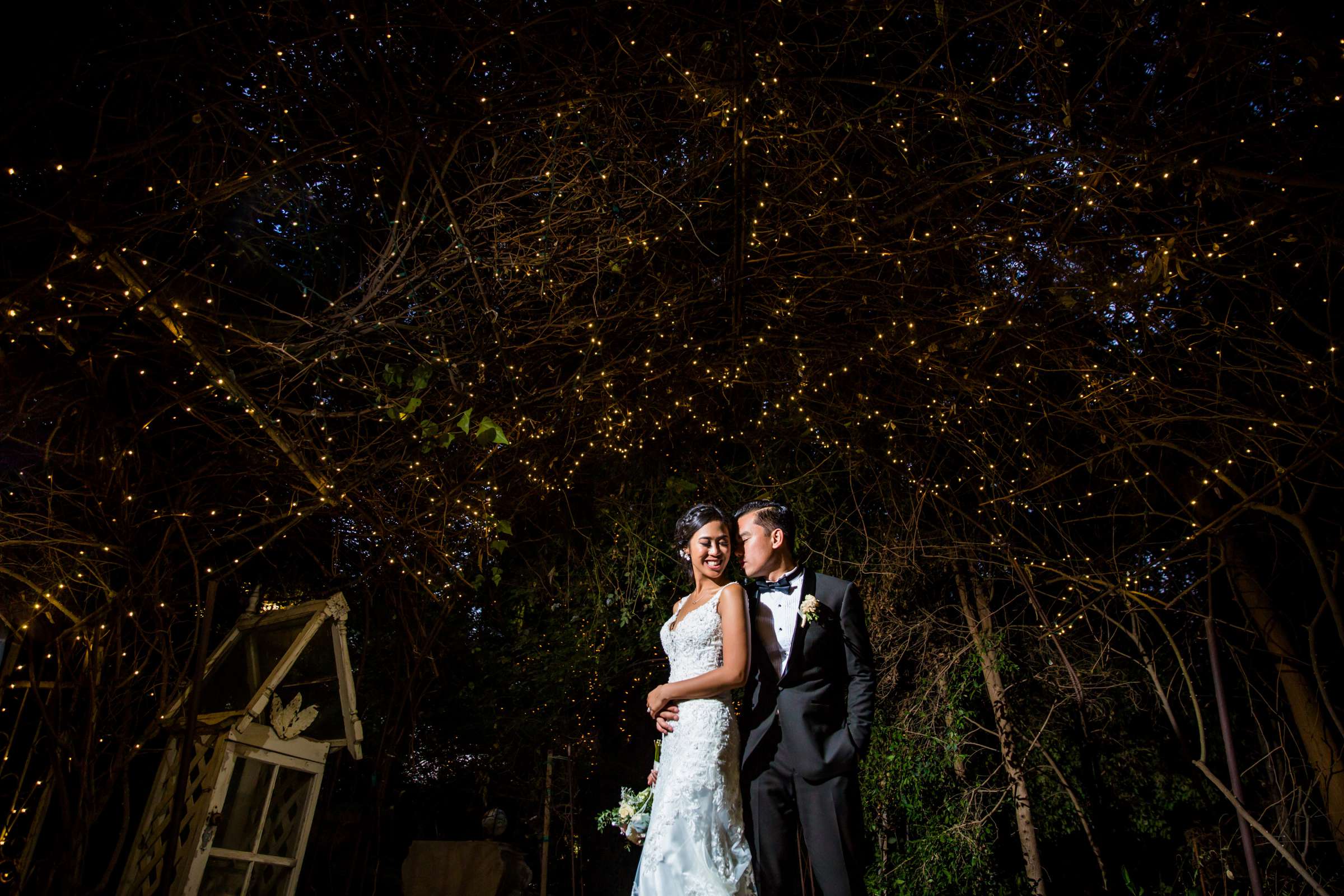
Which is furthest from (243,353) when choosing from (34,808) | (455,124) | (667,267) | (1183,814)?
(1183,814)

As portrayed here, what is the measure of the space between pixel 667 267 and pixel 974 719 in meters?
3.38

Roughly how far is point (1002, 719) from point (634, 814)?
101 inches

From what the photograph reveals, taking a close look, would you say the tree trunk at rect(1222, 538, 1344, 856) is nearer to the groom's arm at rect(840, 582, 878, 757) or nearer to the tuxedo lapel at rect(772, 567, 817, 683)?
the groom's arm at rect(840, 582, 878, 757)

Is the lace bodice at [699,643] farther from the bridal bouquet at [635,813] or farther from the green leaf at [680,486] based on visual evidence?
the green leaf at [680,486]

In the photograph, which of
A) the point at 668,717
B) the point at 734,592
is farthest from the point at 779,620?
the point at 668,717

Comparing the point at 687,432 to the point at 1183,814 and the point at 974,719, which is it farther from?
the point at 1183,814

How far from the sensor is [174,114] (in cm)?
270

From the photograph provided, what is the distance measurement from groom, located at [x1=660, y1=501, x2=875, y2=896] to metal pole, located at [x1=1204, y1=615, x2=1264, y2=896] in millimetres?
1190

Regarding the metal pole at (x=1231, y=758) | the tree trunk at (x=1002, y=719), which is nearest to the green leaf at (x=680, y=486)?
the tree trunk at (x=1002, y=719)

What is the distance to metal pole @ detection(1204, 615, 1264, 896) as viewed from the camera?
2473 mm

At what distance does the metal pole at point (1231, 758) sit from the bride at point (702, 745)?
160 centimetres

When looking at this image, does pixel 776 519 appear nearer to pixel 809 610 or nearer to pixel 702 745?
pixel 809 610

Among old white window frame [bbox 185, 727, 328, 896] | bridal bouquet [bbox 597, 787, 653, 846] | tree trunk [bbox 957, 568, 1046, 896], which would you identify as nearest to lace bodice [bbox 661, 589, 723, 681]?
bridal bouquet [bbox 597, 787, 653, 846]

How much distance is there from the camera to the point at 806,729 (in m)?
2.61
